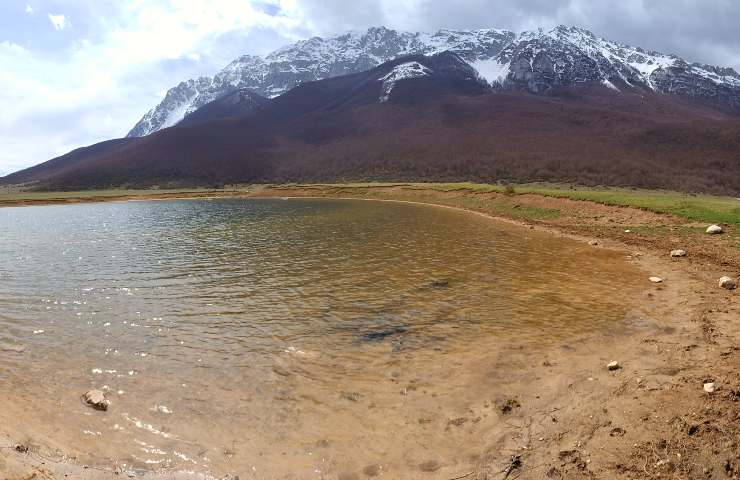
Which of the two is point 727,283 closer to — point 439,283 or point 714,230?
point 439,283

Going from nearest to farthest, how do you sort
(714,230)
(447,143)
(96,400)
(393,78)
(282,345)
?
(96,400) < (282,345) < (714,230) < (447,143) < (393,78)

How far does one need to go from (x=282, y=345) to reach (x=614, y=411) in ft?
26.6

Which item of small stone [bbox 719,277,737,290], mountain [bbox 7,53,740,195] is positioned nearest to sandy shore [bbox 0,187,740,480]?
small stone [bbox 719,277,737,290]

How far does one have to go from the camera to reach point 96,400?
926 centimetres

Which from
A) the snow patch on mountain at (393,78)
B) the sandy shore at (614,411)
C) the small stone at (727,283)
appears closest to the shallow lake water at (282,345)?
the sandy shore at (614,411)

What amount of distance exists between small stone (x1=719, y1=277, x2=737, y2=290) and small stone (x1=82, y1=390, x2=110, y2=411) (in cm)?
1961

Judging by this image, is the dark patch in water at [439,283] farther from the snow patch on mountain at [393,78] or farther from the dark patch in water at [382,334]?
the snow patch on mountain at [393,78]

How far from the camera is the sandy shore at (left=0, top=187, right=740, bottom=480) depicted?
22.7 ft

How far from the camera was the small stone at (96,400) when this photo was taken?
30.1ft

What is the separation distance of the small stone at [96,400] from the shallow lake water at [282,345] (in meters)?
0.21

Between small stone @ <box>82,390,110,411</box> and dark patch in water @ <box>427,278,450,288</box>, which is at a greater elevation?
dark patch in water @ <box>427,278,450,288</box>

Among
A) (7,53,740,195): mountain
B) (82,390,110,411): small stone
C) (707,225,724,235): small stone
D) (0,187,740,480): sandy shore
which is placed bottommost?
(0,187,740,480): sandy shore

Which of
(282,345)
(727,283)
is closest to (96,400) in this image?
(282,345)

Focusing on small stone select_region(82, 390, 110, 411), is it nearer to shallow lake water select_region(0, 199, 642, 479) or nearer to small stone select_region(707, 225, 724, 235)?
shallow lake water select_region(0, 199, 642, 479)
